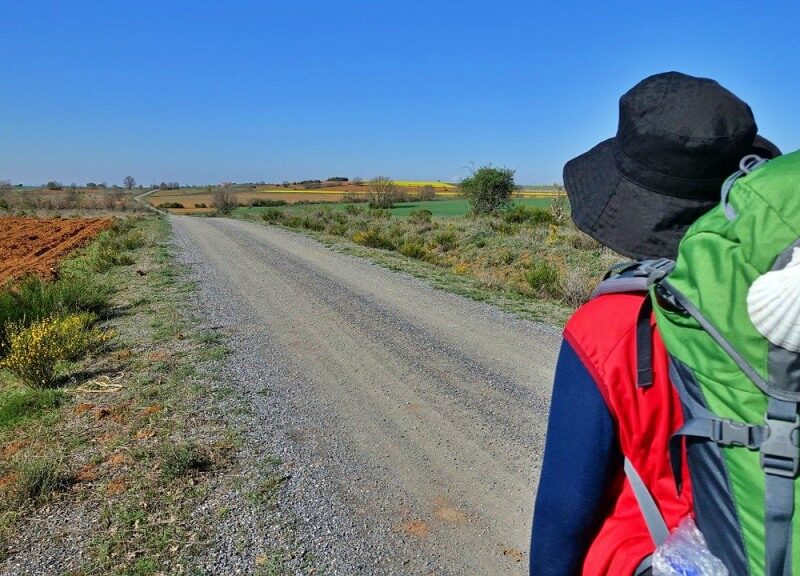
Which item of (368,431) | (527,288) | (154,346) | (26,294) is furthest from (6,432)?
(527,288)

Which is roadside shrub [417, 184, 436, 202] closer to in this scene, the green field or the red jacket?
the green field

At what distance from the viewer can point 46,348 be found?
244 inches

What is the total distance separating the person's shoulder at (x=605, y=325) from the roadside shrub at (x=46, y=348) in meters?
6.33

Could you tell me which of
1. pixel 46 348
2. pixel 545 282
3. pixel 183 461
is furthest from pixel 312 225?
pixel 183 461

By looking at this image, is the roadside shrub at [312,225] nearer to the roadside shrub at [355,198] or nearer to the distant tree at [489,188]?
the distant tree at [489,188]

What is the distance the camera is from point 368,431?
15.6 ft

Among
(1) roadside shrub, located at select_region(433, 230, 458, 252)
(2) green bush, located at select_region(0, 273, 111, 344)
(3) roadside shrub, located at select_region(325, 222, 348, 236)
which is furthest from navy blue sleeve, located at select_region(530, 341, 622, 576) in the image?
(3) roadside shrub, located at select_region(325, 222, 348, 236)

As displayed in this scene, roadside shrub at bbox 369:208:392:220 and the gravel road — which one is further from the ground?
roadside shrub at bbox 369:208:392:220

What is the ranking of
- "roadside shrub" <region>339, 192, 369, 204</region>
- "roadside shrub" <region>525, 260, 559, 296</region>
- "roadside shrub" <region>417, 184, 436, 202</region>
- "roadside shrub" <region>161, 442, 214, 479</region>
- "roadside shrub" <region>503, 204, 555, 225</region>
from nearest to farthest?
"roadside shrub" <region>161, 442, 214, 479</region>, "roadside shrub" <region>525, 260, 559, 296</region>, "roadside shrub" <region>503, 204, 555, 225</region>, "roadside shrub" <region>339, 192, 369, 204</region>, "roadside shrub" <region>417, 184, 436, 202</region>

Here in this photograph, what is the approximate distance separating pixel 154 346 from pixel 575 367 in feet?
22.6

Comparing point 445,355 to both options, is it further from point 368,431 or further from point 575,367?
point 575,367

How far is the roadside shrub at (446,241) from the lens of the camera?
2123 centimetres

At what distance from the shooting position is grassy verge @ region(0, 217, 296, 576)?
10.8ft

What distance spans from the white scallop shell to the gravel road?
274 centimetres
